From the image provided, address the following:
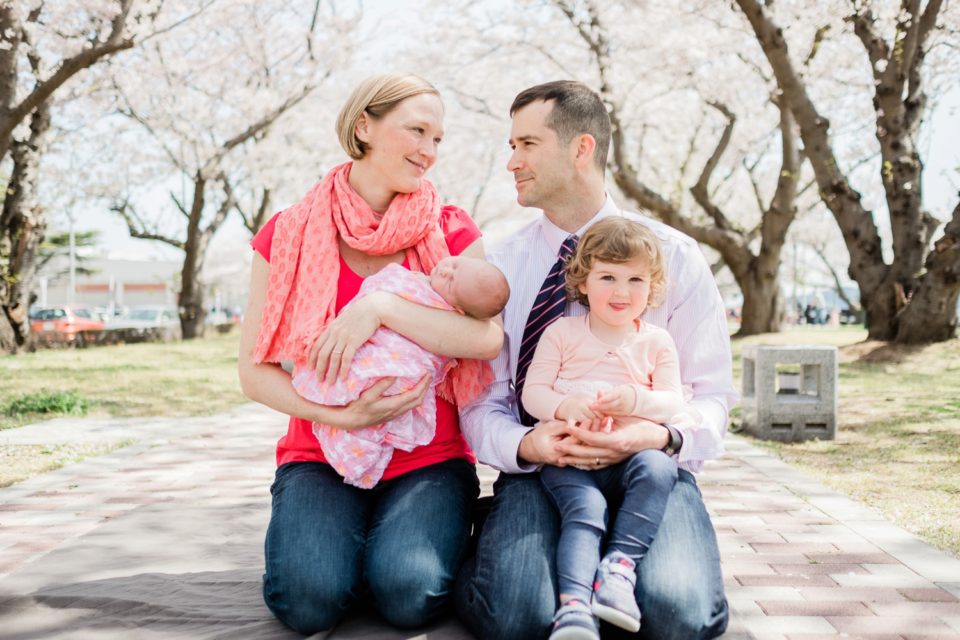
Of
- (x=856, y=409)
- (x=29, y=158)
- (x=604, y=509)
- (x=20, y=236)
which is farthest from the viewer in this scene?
(x=20, y=236)

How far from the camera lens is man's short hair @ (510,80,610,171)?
316 centimetres

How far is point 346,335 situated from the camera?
275 centimetres

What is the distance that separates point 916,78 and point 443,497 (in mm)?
11615

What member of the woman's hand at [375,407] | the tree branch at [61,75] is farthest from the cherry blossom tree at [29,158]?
the woman's hand at [375,407]

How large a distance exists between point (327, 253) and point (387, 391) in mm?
514

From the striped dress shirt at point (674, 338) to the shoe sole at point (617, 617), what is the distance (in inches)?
23.7

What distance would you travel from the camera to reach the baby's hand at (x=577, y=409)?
2.63 metres

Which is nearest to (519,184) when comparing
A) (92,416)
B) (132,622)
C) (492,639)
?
(492,639)

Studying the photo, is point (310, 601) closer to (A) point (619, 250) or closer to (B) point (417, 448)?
(B) point (417, 448)

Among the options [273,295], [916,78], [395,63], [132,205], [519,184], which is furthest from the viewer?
[132,205]

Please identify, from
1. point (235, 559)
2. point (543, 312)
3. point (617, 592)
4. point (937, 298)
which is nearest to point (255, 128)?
point (937, 298)

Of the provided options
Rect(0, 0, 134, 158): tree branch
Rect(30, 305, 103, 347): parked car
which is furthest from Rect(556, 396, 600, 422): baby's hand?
Rect(30, 305, 103, 347): parked car

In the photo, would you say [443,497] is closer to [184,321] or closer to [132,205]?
[184,321]

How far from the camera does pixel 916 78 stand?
1211 centimetres
